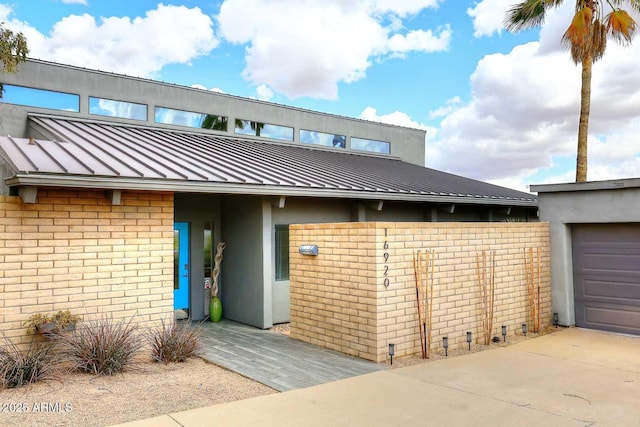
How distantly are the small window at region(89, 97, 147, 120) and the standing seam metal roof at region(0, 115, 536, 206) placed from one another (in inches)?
15.3

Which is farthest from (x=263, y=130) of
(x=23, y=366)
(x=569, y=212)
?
(x=23, y=366)

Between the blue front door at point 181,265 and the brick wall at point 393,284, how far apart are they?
10.5 ft

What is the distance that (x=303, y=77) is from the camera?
24188 mm

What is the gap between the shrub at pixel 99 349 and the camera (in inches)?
246

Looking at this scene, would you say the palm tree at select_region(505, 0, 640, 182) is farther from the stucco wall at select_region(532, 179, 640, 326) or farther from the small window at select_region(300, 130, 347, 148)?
the small window at select_region(300, 130, 347, 148)

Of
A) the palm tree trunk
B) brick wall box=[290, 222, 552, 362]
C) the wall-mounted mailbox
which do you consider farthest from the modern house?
the palm tree trunk

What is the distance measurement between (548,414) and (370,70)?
51.5 feet

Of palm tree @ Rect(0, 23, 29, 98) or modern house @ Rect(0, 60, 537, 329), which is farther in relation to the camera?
palm tree @ Rect(0, 23, 29, 98)

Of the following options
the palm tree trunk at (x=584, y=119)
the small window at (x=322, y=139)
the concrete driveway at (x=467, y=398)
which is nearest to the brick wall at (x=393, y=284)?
the concrete driveway at (x=467, y=398)

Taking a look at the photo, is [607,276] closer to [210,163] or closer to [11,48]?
[210,163]

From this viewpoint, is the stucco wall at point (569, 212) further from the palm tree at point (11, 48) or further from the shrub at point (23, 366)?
the palm tree at point (11, 48)

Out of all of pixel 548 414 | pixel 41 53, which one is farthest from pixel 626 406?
pixel 41 53

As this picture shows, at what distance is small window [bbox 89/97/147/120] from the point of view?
40.8 feet

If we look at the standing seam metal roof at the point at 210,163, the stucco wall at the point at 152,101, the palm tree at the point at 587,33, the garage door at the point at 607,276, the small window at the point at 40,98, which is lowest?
the garage door at the point at 607,276
